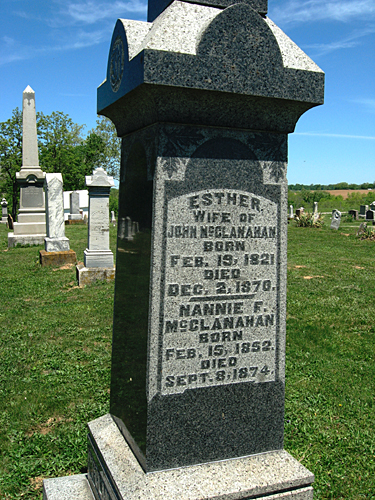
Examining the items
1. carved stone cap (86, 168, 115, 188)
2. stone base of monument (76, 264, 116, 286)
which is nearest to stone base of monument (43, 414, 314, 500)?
stone base of monument (76, 264, 116, 286)

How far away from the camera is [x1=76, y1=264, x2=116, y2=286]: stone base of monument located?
30.2 feet

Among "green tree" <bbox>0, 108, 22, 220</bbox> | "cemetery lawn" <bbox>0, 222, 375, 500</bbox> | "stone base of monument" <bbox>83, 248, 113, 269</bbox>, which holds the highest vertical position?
"green tree" <bbox>0, 108, 22, 220</bbox>

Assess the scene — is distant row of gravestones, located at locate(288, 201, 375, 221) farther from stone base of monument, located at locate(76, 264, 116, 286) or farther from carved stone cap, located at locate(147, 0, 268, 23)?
carved stone cap, located at locate(147, 0, 268, 23)

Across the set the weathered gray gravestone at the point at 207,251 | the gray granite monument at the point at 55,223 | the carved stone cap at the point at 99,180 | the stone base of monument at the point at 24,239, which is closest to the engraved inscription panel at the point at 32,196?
the stone base of monument at the point at 24,239

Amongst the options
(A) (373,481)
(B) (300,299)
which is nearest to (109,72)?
(A) (373,481)

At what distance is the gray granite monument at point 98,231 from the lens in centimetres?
947

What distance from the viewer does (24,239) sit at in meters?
15.5

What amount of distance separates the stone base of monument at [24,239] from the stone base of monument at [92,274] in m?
6.68

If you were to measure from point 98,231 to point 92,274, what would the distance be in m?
0.98

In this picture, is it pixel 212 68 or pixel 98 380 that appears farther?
pixel 98 380

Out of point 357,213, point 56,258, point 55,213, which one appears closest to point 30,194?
point 55,213

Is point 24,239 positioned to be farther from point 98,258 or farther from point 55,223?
point 98,258

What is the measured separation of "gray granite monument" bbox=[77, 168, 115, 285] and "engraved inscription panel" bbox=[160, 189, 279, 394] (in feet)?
24.1

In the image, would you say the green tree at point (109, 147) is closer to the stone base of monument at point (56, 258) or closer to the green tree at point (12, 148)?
the green tree at point (12, 148)
